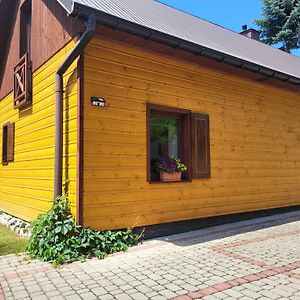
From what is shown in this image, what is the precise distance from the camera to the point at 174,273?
4938 millimetres

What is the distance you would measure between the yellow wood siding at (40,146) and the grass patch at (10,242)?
1.70 ft

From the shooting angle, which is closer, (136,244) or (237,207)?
(136,244)

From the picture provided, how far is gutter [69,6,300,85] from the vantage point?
5635 millimetres

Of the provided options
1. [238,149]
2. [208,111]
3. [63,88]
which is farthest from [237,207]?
[63,88]

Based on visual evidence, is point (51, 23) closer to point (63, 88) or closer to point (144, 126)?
point (63, 88)

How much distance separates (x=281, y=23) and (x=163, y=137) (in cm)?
1963

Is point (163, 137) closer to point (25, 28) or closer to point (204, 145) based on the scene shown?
point (204, 145)

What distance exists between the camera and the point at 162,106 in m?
7.40

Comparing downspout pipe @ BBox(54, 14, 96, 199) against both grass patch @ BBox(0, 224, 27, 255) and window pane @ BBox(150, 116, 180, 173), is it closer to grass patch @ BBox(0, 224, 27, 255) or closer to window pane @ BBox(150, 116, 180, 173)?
grass patch @ BBox(0, 224, 27, 255)

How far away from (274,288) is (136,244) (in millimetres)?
2839

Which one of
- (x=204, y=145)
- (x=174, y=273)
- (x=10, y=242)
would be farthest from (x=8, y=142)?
(x=174, y=273)

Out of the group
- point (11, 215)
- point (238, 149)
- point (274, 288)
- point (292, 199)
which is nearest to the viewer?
point (274, 288)

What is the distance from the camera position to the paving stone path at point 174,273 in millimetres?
4230

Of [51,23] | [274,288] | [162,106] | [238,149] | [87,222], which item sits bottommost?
[274,288]
